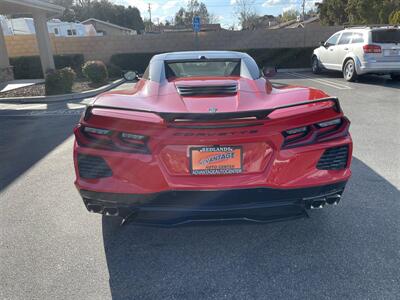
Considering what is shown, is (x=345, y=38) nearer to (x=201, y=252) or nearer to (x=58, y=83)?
(x=58, y=83)

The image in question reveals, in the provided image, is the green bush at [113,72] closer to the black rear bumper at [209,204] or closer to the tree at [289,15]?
the black rear bumper at [209,204]

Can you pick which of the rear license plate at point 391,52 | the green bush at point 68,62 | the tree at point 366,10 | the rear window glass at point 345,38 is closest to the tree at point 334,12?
the tree at point 366,10

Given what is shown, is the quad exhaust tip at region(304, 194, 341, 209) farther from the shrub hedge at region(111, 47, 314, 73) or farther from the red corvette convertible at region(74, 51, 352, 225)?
the shrub hedge at region(111, 47, 314, 73)

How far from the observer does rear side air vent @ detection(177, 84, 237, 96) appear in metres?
2.69

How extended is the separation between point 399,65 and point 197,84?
9.38 metres

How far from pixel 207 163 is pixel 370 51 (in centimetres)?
979

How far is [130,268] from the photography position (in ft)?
8.09

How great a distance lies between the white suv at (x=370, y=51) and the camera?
9.95 metres

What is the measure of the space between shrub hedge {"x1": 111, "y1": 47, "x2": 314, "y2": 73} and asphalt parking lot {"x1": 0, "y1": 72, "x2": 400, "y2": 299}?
1418 centimetres

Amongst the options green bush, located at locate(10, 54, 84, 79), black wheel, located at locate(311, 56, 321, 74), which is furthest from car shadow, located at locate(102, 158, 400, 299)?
green bush, located at locate(10, 54, 84, 79)

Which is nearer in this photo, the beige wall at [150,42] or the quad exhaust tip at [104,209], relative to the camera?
the quad exhaust tip at [104,209]

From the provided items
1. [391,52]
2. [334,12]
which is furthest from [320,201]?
[334,12]

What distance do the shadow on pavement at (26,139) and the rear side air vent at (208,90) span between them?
2.63 meters

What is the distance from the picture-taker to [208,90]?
9.02 ft
